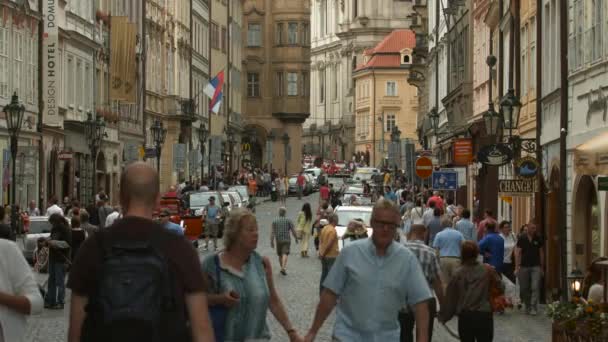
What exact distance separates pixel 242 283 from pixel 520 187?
59.5 ft

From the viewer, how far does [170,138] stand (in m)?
74.5

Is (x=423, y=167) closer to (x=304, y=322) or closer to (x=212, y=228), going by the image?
(x=212, y=228)

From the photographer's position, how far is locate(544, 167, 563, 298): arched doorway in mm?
26641

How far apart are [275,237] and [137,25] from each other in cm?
3188

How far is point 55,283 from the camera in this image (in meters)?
24.1

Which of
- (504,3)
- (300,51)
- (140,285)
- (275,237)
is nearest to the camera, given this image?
(140,285)

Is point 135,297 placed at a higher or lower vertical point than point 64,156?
lower

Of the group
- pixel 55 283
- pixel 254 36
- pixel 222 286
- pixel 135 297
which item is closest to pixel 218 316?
pixel 222 286

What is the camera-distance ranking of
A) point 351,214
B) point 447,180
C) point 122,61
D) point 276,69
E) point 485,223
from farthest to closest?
1. point 276,69
2. point 122,61
3. point 351,214
4. point 447,180
5. point 485,223

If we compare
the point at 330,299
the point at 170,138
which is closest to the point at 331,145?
the point at 170,138

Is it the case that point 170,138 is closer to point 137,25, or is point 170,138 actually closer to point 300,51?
point 137,25

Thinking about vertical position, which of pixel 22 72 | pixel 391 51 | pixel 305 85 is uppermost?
pixel 391 51

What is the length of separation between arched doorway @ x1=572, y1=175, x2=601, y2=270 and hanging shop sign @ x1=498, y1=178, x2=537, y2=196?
2702mm

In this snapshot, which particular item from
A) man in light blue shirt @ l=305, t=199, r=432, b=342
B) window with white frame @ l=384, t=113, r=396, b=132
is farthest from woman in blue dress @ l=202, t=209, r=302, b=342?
window with white frame @ l=384, t=113, r=396, b=132
